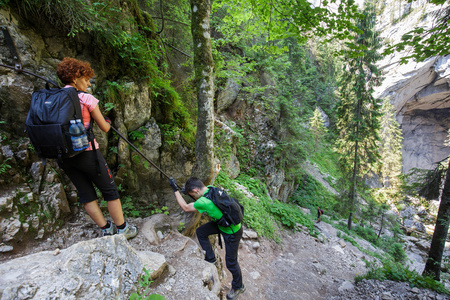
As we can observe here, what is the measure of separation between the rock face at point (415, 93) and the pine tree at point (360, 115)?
21498 mm

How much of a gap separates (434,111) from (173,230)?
154 feet

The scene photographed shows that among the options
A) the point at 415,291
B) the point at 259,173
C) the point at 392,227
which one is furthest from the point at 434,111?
the point at 415,291

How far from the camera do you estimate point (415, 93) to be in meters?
30.3

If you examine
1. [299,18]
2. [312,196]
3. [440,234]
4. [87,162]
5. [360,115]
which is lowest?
[312,196]

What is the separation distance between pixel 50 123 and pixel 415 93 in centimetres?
4374

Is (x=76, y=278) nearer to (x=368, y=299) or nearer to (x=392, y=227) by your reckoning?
(x=368, y=299)

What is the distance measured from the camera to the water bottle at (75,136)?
2201 millimetres

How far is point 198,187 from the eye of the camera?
3088 millimetres

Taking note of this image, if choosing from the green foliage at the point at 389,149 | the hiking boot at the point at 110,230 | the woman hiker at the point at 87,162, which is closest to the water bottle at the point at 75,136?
the woman hiker at the point at 87,162

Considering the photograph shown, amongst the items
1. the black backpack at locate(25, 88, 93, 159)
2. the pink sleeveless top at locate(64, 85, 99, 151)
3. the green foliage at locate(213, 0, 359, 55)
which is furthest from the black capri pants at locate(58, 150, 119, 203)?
the green foliage at locate(213, 0, 359, 55)

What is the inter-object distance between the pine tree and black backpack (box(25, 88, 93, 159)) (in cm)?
1639

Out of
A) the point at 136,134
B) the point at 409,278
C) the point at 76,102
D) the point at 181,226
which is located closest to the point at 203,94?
the point at 136,134

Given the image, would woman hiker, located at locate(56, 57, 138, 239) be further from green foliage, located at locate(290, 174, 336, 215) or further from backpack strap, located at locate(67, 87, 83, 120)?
green foliage, located at locate(290, 174, 336, 215)

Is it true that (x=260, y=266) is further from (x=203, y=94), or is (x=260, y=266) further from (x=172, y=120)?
(x=203, y=94)
